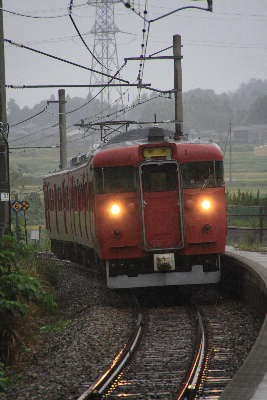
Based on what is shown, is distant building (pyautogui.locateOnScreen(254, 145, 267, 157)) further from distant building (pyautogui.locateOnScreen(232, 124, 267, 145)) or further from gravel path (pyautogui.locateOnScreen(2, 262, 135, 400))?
gravel path (pyautogui.locateOnScreen(2, 262, 135, 400))

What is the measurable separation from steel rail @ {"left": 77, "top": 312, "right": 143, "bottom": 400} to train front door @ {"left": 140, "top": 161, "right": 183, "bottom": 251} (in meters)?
2.66

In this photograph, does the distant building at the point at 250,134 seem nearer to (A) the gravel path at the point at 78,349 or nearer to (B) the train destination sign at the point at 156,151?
(A) the gravel path at the point at 78,349

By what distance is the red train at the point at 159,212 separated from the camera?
13.3 metres

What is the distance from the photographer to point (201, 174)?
44.4 feet

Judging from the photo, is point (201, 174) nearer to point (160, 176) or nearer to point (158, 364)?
point (160, 176)

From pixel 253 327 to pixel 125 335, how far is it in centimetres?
197

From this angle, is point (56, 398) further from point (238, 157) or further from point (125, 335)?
point (238, 157)

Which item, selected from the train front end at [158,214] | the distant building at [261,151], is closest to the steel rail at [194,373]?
the train front end at [158,214]

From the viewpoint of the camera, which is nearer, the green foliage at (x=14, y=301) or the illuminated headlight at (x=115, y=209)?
the green foliage at (x=14, y=301)

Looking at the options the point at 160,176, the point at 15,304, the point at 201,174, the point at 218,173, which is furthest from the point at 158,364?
the point at 218,173

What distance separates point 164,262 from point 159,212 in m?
0.95

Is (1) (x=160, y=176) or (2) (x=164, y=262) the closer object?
(2) (x=164, y=262)

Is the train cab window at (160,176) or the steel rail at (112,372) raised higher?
the train cab window at (160,176)

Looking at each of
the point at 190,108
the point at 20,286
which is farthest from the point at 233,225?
the point at 190,108
